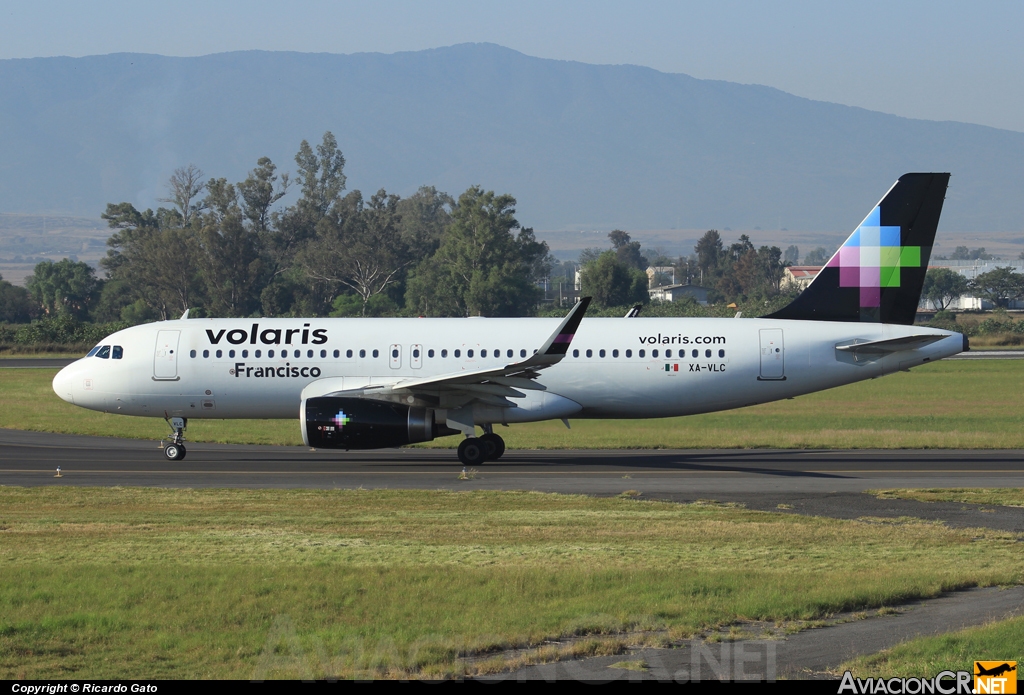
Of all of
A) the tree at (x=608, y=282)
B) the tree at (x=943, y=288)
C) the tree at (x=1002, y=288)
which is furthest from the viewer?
the tree at (x=943, y=288)

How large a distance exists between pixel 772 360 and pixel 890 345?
300cm

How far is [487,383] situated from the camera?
28.4 m

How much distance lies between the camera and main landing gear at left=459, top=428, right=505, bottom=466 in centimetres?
2919

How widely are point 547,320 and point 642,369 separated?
3456mm

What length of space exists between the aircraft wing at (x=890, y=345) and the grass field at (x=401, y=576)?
33.4 ft

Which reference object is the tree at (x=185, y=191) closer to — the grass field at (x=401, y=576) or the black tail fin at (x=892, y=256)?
the black tail fin at (x=892, y=256)

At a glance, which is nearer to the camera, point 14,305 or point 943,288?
point 14,305

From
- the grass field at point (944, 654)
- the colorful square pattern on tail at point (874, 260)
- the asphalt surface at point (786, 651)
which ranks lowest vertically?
the asphalt surface at point (786, 651)

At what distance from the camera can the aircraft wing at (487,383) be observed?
2661cm

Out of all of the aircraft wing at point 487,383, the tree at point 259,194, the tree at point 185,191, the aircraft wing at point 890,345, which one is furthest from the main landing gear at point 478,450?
the tree at point 185,191

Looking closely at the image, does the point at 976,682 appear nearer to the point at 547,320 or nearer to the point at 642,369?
the point at 642,369

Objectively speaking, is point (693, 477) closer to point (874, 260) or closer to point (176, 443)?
point (874, 260)

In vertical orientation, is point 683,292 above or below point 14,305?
above

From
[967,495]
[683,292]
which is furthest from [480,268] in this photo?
[967,495]
